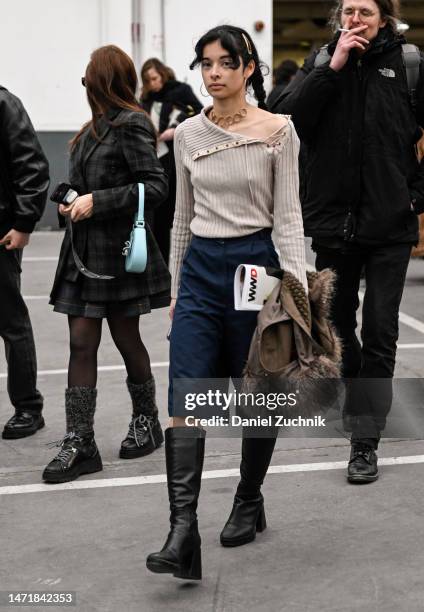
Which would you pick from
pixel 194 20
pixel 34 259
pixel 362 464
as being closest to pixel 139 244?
pixel 362 464

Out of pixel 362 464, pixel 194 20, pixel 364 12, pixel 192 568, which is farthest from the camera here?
pixel 194 20

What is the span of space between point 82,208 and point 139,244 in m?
0.29

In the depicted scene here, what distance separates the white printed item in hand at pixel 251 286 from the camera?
394 cm

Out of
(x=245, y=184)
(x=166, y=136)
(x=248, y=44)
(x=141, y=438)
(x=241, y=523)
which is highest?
(x=248, y=44)

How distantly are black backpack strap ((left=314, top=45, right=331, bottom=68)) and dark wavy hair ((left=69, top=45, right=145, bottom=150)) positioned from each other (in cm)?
80

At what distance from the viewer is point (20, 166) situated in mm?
5555

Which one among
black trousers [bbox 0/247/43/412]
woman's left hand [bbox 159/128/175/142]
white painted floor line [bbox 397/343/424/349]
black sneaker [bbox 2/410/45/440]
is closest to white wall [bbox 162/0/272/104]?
woman's left hand [bbox 159/128/175/142]

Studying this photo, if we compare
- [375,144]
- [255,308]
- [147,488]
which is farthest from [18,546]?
[375,144]

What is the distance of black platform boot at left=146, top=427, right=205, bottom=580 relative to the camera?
3771mm

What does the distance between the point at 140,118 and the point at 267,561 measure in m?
2.05

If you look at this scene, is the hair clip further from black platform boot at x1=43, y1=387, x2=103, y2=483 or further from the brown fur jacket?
black platform boot at x1=43, y1=387, x2=103, y2=483

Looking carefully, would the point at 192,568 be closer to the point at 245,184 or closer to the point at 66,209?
the point at 245,184

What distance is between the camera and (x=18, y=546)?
433 centimetres

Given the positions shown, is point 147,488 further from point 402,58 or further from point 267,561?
point 402,58
